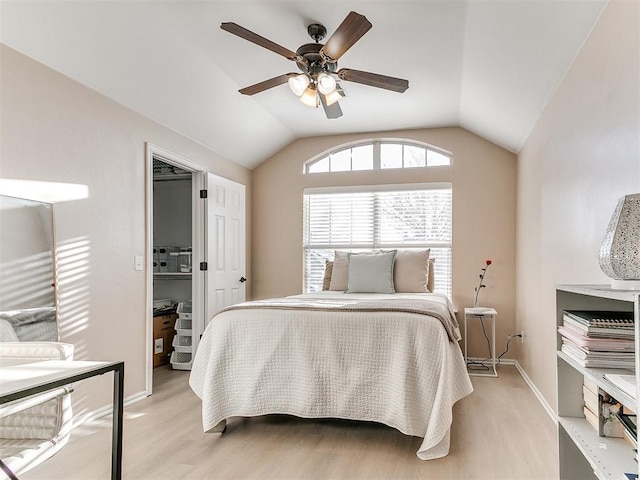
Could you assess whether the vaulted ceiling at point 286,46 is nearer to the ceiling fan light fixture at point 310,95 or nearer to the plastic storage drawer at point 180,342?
the ceiling fan light fixture at point 310,95

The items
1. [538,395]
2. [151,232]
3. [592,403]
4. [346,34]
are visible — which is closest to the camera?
[592,403]

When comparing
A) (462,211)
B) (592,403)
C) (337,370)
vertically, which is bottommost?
(337,370)

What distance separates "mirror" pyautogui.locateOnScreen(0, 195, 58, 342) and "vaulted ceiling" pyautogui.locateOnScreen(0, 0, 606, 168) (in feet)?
3.04

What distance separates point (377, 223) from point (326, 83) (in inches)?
101

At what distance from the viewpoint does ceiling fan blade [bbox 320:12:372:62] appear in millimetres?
2309

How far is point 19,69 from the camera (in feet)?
8.52

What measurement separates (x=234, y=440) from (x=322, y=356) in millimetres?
720

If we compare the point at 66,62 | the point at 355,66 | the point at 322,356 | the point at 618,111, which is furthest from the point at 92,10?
the point at 618,111

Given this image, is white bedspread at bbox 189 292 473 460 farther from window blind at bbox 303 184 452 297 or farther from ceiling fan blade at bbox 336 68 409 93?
window blind at bbox 303 184 452 297

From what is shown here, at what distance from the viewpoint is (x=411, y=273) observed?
14.3 feet

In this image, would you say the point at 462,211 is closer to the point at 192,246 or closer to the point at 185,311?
the point at 192,246

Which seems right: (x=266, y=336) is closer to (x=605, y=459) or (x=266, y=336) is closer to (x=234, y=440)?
(x=234, y=440)

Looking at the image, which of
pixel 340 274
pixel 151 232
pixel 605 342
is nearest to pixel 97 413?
pixel 151 232

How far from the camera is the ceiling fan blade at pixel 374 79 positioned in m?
2.90
